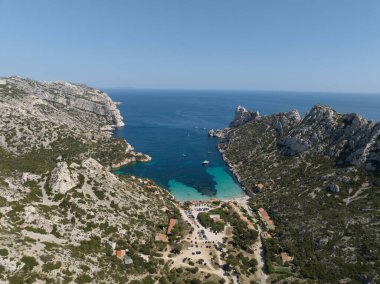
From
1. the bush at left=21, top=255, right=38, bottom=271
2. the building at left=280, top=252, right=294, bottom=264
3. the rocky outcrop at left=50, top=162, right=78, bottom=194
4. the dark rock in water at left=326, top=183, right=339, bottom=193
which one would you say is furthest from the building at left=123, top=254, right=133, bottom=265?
the dark rock in water at left=326, top=183, right=339, bottom=193

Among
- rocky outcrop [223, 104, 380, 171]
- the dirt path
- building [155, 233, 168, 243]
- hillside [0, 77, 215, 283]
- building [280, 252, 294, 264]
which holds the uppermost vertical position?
rocky outcrop [223, 104, 380, 171]

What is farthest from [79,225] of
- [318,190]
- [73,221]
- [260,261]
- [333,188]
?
[333,188]

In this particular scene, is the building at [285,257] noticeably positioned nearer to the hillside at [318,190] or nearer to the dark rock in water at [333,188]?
the hillside at [318,190]

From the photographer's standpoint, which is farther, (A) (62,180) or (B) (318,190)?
(B) (318,190)

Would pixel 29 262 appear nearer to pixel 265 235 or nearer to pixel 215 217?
pixel 215 217

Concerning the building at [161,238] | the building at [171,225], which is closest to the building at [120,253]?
the building at [161,238]

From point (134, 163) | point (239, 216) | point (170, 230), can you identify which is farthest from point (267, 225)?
point (134, 163)

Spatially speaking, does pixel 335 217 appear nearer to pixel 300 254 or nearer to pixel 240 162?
pixel 300 254

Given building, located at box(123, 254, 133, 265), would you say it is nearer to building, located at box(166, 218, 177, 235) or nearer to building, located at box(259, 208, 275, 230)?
building, located at box(166, 218, 177, 235)
